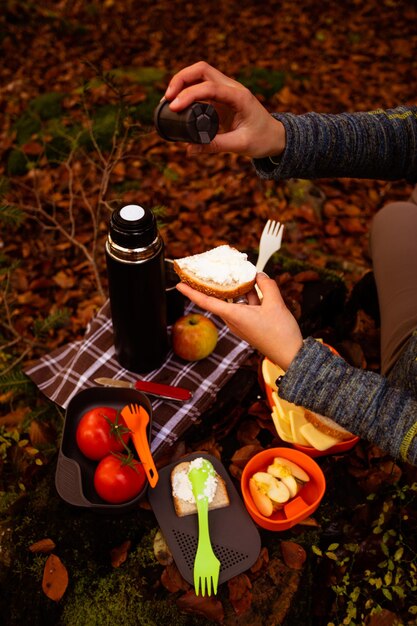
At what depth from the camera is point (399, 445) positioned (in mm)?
1581

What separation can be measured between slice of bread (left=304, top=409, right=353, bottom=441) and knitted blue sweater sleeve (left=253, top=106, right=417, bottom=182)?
1041 mm

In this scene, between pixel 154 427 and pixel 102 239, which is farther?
pixel 102 239

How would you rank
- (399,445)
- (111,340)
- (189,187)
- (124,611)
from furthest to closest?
(189,187)
(111,340)
(124,611)
(399,445)

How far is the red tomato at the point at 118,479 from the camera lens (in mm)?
1683

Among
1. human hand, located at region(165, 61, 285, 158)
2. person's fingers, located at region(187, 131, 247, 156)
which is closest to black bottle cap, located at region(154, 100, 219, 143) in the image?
human hand, located at region(165, 61, 285, 158)

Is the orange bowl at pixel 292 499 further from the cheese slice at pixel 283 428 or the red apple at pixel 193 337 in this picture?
the red apple at pixel 193 337

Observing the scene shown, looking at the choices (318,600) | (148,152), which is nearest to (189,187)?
(148,152)

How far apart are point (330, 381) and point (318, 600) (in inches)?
40.1

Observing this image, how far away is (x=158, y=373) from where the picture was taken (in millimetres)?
2207

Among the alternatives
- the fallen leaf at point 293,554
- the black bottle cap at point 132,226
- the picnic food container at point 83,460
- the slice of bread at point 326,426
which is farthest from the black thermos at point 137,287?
the fallen leaf at point 293,554

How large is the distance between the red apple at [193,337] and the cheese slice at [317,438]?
538 millimetres

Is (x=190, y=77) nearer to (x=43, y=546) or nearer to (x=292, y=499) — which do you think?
(x=292, y=499)

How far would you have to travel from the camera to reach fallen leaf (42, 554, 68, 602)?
1741 mm

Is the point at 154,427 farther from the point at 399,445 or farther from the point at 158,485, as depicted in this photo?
the point at 399,445
